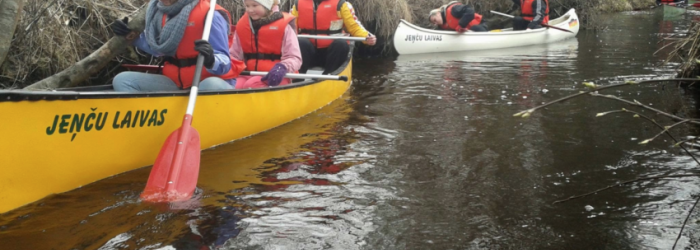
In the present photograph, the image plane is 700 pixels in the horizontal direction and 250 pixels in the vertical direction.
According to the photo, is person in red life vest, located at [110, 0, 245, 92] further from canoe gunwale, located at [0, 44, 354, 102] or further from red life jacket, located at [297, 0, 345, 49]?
red life jacket, located at [297, 0, 345, 49]

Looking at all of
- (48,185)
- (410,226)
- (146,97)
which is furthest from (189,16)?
(410,226)

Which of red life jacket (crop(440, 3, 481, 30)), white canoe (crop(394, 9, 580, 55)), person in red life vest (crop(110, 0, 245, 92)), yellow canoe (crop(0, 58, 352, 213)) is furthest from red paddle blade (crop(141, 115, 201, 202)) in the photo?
red life jacket (crop(440, 3, 481, 30))

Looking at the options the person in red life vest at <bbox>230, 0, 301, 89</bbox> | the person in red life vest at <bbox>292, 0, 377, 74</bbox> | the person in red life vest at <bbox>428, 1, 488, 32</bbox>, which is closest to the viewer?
the person in red life vest at <bbox>230, 0, 301, 89</bbox>

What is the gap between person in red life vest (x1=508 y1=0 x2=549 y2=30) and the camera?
1420 centimetres

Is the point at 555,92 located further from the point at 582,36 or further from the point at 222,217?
the point at 582,36

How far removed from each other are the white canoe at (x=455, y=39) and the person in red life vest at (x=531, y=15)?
23 centimetres

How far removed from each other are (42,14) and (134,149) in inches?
88.8

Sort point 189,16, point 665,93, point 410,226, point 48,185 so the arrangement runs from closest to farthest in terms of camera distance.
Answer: point 410,226 → point 48,185 → point 189,16 → point 665,93

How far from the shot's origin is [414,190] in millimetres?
4137

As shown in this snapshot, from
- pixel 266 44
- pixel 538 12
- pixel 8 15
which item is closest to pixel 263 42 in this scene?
pixel 266 44

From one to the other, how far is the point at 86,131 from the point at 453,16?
9858 mm

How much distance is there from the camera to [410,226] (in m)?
3.52

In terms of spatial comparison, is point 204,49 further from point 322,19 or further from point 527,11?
point 527,11

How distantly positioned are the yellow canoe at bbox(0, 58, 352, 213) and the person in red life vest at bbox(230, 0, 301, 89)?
646 mm
